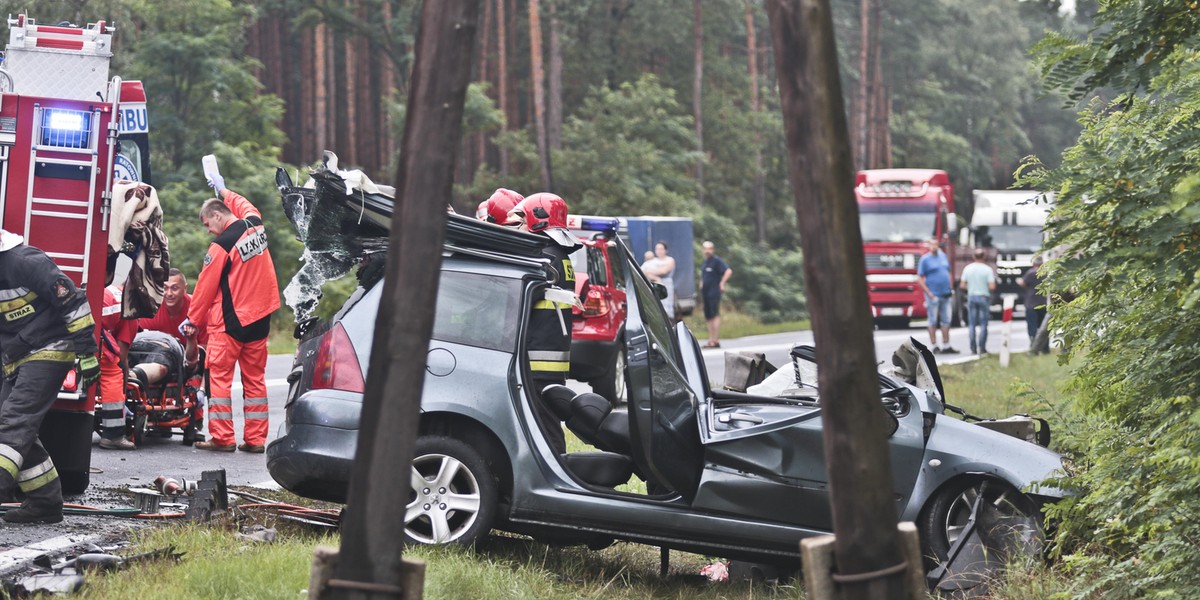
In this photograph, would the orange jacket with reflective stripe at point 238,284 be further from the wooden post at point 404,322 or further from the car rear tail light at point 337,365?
the wooden post at point 404,322

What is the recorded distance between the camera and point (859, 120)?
2050 inches

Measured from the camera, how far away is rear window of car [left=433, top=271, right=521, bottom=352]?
6.82 meters

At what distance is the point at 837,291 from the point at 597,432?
11.0ft

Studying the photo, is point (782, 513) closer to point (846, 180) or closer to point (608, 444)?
point (608, 444)

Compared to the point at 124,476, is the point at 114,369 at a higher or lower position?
higher

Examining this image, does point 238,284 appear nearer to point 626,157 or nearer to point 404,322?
point 404,322

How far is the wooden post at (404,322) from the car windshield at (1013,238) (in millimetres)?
31877

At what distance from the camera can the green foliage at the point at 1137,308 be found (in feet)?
17.1

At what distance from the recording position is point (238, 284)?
9.98 metres

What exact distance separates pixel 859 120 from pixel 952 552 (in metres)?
46.9

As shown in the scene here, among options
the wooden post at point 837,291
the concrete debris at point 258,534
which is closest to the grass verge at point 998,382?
the concrete debris at point 258,534

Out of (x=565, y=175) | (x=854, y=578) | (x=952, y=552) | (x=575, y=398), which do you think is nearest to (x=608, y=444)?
(x=575, y=398)

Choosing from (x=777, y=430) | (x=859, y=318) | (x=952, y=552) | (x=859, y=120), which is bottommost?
(x=952, y=552)

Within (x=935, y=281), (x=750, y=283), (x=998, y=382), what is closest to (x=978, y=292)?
(x=935, y=281)
